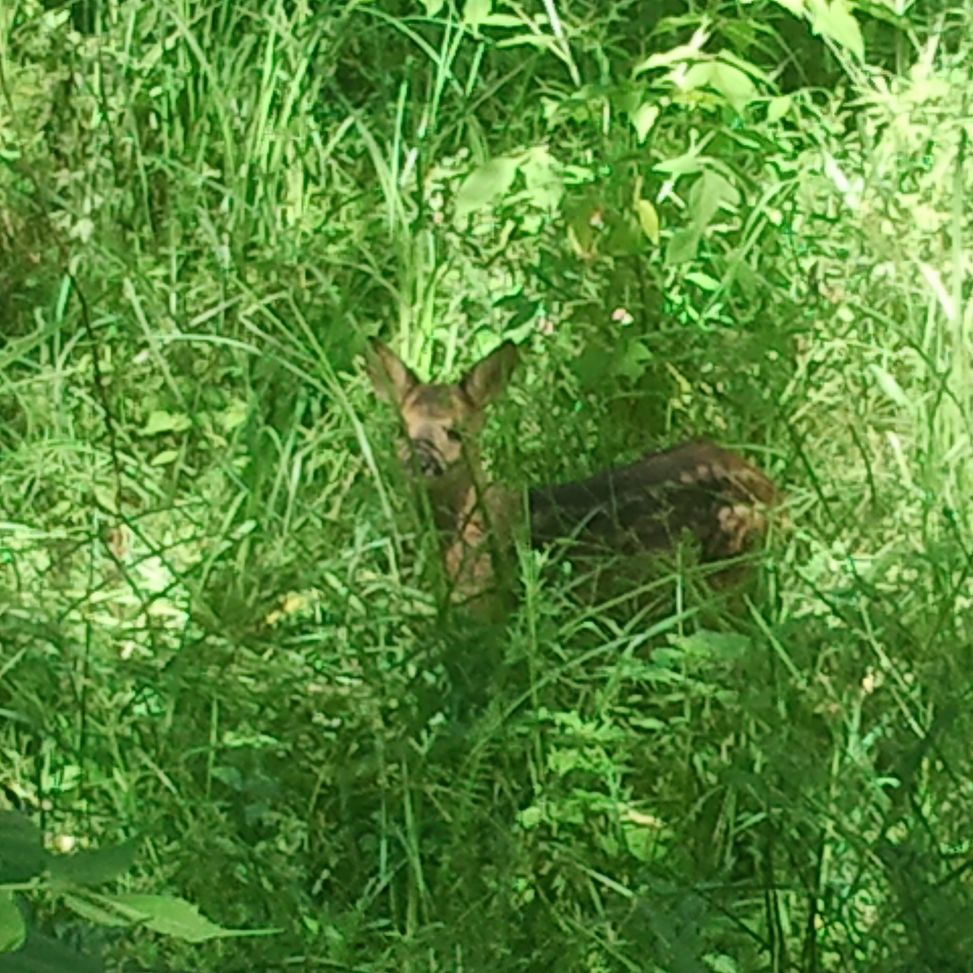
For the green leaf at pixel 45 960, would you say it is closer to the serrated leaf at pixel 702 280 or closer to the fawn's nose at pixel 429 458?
the fawn's nose at pixel 429 458

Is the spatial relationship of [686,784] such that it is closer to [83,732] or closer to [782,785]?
[782,785]

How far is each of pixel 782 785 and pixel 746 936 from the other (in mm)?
242

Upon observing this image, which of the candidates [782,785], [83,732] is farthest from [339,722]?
[782,785]

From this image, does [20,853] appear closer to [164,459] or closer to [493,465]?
[164,459]

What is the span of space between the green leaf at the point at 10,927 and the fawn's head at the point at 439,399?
9.37 feet

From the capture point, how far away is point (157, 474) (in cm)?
465

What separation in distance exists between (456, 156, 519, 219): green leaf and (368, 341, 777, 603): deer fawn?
1.63 ft

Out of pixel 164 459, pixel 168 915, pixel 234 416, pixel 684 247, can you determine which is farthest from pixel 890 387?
pixel 168 915

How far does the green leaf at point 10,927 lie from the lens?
168 cm

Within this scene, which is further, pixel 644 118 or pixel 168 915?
pixel 644 118

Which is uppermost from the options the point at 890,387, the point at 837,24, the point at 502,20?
the point at 837,24

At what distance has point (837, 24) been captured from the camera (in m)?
4.88

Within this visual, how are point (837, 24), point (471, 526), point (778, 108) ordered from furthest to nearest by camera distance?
point (778, 108)
point (837, 24)
point (471, 526)

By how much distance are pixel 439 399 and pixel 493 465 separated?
0.99ft
